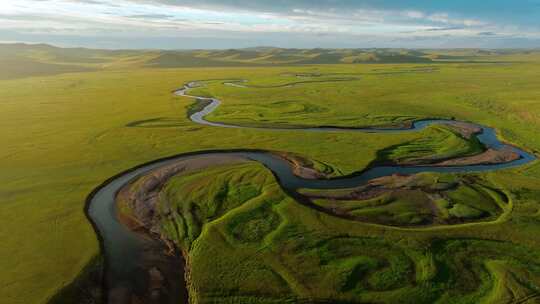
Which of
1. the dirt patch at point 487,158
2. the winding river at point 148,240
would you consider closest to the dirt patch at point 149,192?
the winding river at point 148,240

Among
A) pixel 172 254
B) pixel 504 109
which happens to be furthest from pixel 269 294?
pixel 504 109

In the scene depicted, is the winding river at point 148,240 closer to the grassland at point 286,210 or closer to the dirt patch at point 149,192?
the dirt patch at point 149,192

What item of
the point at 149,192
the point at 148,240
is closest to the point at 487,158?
the point at 149,192

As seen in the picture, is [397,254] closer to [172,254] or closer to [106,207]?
[172,254]

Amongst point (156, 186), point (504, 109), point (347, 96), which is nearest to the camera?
point (156, 186)

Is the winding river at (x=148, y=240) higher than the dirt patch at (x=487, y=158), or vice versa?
the dirt patch at (x=487, y=158)

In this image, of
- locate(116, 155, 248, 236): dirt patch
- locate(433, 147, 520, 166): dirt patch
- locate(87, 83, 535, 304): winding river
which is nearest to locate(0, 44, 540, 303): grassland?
locate(87, 83, 535, 304): winding river

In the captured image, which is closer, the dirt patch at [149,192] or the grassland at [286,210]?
the grassland at [286,210]
